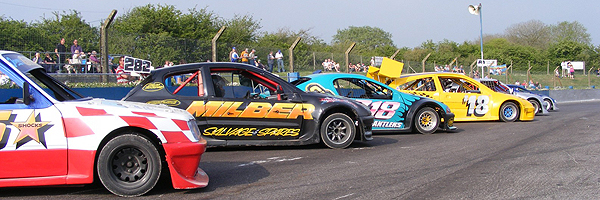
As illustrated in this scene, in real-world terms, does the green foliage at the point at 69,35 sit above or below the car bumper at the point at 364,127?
above

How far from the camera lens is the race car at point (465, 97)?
44.2 feet

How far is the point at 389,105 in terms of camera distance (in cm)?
1075

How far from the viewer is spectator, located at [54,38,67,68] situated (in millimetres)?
13321

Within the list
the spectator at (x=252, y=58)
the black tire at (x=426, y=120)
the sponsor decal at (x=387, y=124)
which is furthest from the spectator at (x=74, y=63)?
the black tire at (x=426, y=120)

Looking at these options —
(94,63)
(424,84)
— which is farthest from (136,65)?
(424,84)

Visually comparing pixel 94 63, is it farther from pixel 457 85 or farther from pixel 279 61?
pixel 457 85

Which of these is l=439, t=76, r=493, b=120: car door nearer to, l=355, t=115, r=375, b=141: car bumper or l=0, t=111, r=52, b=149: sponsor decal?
l=355, t=115, r=375, b=141: car bumper

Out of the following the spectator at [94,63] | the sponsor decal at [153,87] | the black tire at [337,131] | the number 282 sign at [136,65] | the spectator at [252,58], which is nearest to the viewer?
the sponsor decal at [153,87]

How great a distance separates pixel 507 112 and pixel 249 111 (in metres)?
8.74

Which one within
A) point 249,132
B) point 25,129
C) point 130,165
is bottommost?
point 130,165

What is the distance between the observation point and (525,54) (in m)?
66.5

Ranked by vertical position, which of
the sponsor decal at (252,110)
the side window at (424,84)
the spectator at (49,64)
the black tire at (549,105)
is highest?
the spectator at (49,64)

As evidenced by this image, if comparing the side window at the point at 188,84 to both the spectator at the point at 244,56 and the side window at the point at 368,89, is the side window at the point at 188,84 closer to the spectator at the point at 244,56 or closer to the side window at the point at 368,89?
the side window at the point at 368,89

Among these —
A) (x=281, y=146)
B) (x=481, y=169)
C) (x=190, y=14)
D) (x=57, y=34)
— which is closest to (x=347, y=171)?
(x=481, y=169)
